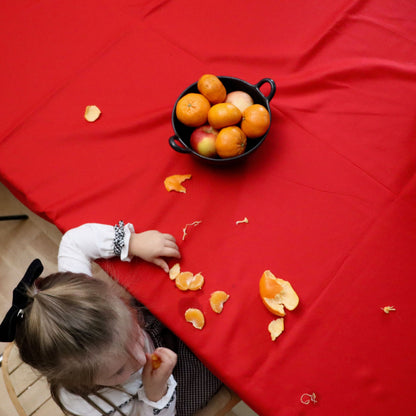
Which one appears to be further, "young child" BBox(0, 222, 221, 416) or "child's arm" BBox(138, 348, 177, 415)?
"child's arm" BBox(138, 348, 177, 415)

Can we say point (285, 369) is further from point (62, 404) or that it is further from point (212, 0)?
point (212, 0)

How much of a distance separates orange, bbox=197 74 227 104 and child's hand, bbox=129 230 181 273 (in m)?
0.37

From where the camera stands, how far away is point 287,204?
98 cm

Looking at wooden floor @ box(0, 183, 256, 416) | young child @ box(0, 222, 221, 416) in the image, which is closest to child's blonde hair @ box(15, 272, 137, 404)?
→ young child @ box(0, 222, 221, 416)

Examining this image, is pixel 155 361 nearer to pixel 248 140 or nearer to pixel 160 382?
pixel 160 382

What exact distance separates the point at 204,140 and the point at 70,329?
1.75 ft

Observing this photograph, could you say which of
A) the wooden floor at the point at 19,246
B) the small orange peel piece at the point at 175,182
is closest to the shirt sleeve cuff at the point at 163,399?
the small orange peel piece at the point at 175,182

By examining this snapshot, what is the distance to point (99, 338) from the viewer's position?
75cm

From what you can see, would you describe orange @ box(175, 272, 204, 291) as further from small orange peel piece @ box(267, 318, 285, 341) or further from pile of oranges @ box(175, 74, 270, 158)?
pile of oranges @ box(175, 74, 270, 158)

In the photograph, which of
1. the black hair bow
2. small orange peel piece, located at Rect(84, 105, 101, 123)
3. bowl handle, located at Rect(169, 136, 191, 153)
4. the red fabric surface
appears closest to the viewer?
the black hair bow

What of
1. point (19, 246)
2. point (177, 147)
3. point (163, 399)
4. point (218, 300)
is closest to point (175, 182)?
point (177, 147)

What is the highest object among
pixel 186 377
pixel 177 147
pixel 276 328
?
pixel 177 147

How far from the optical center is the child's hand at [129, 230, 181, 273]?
0.91m

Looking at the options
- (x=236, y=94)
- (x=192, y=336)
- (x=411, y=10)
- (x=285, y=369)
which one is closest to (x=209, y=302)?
(x=192, y=336)
